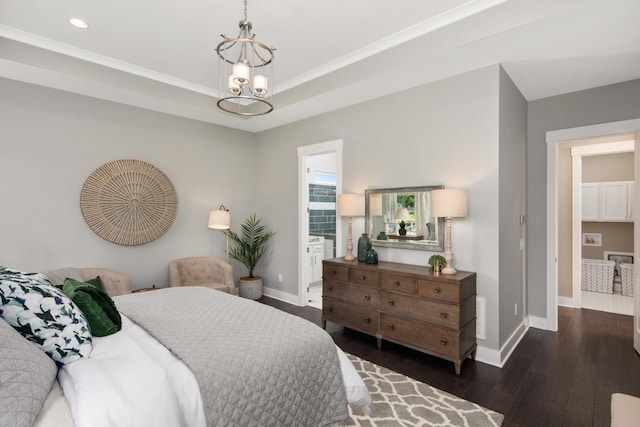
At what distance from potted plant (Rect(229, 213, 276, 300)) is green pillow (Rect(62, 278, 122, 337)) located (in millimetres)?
2989

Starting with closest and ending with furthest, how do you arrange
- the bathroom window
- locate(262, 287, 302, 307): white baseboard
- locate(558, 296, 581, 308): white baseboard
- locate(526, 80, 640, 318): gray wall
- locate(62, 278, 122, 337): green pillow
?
locate(62, 278, 122, 337): green pillow → locate(526, 80, 640, 318): gray wall → locate(558, 296, 581, 308): white baseboard → locate(262, 287, 302, 307): white baseboard → the bathroom window

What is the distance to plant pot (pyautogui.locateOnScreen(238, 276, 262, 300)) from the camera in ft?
15.7

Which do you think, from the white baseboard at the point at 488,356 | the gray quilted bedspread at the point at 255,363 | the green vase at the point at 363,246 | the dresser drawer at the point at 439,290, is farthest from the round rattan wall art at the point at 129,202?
the white baseboard at the point at 488,356

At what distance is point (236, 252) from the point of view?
5.02 m

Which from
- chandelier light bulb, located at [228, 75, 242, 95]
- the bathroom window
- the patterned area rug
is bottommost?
the patterned area rug

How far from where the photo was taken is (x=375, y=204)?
3729 mm

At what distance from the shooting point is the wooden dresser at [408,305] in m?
2.73

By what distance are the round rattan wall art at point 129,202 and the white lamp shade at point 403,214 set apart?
9.58 ft

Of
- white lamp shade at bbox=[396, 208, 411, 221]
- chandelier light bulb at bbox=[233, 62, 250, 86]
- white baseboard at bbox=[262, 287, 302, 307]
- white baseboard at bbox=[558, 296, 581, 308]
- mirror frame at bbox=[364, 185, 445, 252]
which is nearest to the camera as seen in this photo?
chandelier light bulb at bbox=[233, 62, 250, 86]

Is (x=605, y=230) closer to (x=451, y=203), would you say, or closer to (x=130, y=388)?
(x=451, y=203)

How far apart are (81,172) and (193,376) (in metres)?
3.32

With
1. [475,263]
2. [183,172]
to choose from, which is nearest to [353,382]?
[475,263]

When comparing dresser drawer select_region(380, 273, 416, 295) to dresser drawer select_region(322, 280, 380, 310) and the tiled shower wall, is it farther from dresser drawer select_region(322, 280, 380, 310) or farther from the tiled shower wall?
the tiled shower wall

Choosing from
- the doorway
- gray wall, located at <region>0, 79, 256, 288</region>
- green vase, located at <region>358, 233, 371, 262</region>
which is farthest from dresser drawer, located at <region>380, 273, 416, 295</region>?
the doorway
